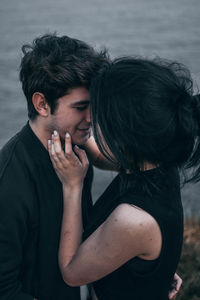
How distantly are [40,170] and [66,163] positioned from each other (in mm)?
138

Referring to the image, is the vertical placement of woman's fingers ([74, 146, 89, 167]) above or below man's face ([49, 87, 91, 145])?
below

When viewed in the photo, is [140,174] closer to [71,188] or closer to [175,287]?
[71,188]

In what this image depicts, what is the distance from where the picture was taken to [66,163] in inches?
87.9

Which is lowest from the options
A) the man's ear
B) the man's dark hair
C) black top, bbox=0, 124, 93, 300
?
black top, bbox=0, 124, 93, 300

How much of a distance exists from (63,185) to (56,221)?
192 millimetres

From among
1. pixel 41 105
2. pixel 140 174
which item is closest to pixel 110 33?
pixel 41 105

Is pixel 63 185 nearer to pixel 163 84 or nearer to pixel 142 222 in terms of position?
pixel 142 222

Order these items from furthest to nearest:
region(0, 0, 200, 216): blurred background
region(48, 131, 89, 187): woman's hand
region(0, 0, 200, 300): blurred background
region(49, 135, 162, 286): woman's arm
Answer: region(0, 0, 200, 216): blurred background
region(0, 0, 200, 300): blurred background
region(48, 131, 89, 187): woman's hand
region(49, 135, 162, 286): woman's arm

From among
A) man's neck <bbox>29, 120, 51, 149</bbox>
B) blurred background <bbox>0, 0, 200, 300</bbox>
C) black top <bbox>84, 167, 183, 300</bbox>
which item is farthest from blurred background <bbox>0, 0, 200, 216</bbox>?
black top <bbox>84, 167, 183, 300</bbox>

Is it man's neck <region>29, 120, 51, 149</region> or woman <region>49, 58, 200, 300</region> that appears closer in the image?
woman <region>49, 58, 200, 300</region>

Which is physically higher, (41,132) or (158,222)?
(41,132)

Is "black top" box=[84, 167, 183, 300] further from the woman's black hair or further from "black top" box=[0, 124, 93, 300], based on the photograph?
"black top" box=[0, 124, 93, 300]

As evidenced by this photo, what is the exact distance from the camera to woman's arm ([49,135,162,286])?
6.14 feet

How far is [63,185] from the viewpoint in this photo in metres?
2.25
